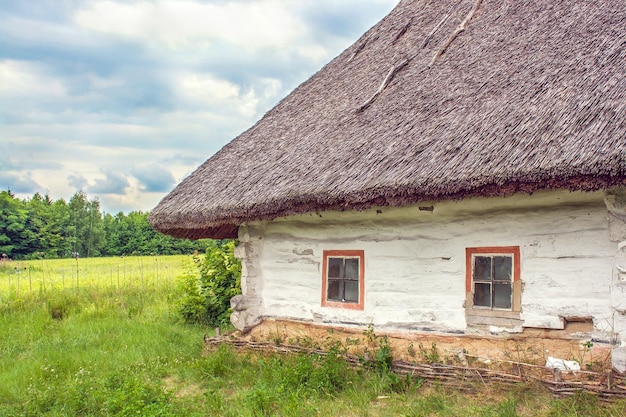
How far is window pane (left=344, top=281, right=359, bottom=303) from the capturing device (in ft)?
22.5

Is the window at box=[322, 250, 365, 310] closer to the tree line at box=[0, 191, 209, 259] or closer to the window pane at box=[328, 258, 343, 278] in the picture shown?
the window pane at box=[328, 258, 343, 278]

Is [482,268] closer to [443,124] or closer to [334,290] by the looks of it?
[443,124]

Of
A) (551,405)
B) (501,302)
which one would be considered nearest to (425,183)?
(501,302)

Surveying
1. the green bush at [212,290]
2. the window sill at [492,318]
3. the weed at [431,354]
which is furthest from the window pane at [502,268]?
the green bush at [212,290]

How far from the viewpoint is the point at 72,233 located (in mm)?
45906

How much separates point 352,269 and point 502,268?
6.09 feet

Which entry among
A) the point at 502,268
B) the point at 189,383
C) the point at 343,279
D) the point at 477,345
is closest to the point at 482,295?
the point at 502,268

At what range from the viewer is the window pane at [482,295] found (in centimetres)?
580

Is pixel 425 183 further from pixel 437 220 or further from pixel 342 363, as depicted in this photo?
pixel 342 363

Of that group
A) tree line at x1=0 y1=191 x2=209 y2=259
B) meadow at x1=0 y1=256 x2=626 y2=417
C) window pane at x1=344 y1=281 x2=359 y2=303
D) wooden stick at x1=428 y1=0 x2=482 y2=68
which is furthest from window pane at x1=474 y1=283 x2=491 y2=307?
tree line at x1=0 y1=191 x2=209 y2=259

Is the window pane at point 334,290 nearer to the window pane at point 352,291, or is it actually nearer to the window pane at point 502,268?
the window pane at point 352,291

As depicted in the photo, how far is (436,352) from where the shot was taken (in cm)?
587

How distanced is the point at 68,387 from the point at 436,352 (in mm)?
3888

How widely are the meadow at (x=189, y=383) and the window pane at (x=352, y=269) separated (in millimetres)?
1131
